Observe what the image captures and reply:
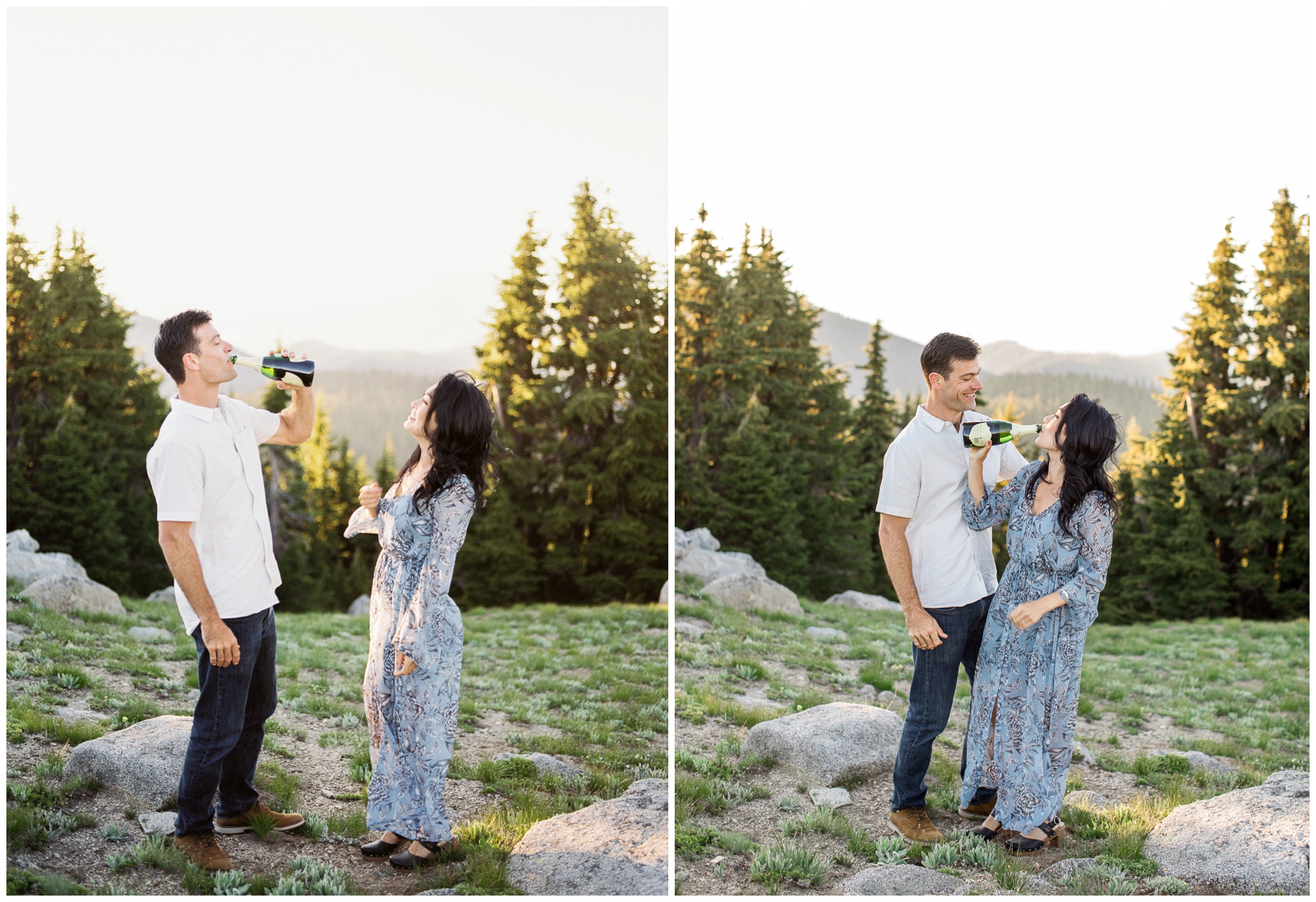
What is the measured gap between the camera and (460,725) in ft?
20.1

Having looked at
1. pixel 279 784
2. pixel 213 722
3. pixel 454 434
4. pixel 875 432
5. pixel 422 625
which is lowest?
pixel 279 784

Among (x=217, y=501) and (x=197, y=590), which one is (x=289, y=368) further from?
(x=197, y=590)

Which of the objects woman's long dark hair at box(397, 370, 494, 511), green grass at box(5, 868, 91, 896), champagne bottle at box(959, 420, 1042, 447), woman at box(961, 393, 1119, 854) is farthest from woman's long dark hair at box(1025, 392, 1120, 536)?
green grass at box(5, 868, 91, 896)

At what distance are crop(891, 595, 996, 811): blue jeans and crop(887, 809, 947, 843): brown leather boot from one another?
3cm

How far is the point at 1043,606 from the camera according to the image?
3.82m

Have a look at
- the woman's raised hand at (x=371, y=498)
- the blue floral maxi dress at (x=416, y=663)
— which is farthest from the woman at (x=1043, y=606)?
the woman's raised hand at (x=371, y=498)

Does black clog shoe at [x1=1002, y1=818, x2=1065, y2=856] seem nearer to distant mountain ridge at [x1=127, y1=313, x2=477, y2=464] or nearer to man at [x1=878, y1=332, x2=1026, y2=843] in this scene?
man at [x1=878, y1=332, x2=1026, y2=843]

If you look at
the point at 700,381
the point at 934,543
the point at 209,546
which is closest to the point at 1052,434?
Answer: the point at 934,543

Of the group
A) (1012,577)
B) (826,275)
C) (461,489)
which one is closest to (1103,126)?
(826,275)

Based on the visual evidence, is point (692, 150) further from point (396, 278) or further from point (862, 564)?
point (862, 564)

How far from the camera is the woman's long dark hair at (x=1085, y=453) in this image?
3.79 metres

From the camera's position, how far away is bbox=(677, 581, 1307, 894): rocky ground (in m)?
3.98

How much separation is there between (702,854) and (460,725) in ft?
8.65

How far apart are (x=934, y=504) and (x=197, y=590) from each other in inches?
132
